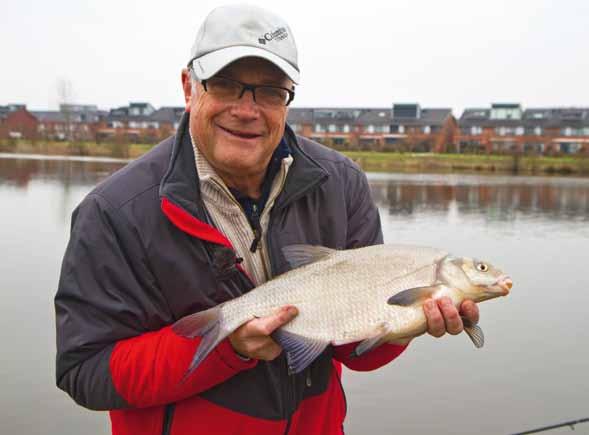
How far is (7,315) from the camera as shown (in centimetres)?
829

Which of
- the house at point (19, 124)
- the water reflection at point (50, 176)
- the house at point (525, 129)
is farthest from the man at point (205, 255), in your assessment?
the house at point (19, 124)

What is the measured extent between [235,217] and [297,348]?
1.93 feet

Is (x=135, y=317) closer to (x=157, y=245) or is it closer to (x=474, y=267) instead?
(x=157, y=245)

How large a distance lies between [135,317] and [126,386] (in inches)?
10.0

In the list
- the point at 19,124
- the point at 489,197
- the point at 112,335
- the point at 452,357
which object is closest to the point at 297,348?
the point at 112,335

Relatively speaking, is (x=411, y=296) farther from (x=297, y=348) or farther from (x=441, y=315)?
(x=297, y=348)

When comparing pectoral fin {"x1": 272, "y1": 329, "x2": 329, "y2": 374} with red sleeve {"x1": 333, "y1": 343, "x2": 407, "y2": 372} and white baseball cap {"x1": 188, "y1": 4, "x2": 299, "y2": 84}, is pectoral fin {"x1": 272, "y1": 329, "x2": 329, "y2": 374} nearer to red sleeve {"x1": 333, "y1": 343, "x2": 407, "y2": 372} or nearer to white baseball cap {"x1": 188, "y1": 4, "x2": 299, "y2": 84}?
red sleeve {"x1": 333, "y1": 343, "x2": 407, "y2": 372}

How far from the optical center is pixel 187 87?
2.66 m

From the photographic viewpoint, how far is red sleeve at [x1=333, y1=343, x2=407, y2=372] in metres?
2.76

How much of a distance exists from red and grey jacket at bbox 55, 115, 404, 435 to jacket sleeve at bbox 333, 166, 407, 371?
0.24 m

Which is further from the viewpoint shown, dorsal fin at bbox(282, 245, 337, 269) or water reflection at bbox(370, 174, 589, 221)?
water reflection at bbox(370, 174, 589, 221)

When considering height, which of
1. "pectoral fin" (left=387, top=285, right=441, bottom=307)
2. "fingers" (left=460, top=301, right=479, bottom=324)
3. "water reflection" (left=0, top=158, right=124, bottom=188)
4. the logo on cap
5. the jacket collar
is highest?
the logo on cap

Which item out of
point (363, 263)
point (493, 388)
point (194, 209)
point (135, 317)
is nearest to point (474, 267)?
point (363, 263)

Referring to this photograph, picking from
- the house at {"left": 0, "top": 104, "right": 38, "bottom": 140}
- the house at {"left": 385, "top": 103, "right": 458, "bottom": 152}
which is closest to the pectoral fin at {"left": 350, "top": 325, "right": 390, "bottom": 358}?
the house at {"left": 385, "top": 103, "right": 458, "bottom": 152}
